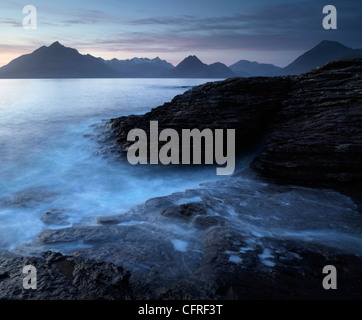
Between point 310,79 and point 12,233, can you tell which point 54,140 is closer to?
point 12,233

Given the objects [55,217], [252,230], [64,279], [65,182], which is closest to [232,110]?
[252,230]

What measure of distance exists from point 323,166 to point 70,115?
969 inches

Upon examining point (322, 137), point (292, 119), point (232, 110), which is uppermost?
point (232, 110)

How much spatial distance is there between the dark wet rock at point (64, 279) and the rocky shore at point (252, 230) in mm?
21

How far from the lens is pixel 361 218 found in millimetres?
6938

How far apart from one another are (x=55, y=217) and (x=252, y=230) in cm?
575

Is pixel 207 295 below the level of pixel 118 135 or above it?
below

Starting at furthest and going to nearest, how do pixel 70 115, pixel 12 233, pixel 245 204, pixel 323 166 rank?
pixel 70 115, pixel 323 166, pixel 245 204, pixel 12 233

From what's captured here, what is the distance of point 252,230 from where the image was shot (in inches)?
255

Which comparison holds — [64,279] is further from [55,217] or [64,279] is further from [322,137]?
[322,137]

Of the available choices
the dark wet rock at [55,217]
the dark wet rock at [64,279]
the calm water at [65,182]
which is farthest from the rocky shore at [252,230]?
the calm water at [65,182]

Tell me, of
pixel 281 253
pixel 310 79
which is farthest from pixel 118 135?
pixel 281 253

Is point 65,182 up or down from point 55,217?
up

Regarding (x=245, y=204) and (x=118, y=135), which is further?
(x=118, y=135)
